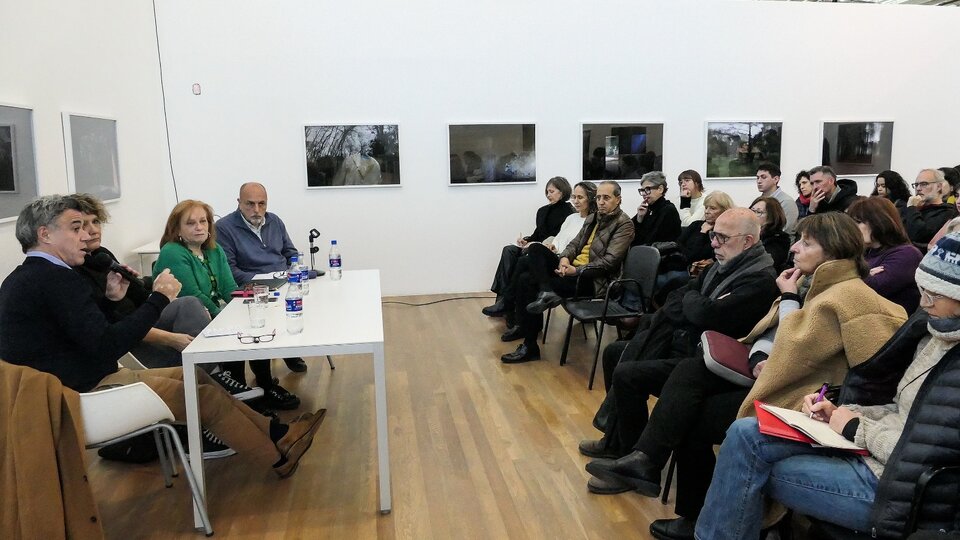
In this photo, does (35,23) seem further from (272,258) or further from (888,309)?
(888,309)

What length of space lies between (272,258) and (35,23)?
6.79 ft

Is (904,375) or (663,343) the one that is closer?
(904,375)

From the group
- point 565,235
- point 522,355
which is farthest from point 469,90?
point 522,355

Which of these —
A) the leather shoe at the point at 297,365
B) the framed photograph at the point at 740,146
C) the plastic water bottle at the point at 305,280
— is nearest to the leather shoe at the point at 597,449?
the plastic water bottle at the point at 305,280

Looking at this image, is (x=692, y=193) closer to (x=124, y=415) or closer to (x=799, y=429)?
(x=799, y=429)

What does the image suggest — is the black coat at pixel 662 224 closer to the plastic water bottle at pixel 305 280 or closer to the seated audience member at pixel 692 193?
the seated audience member at pixel 692 193

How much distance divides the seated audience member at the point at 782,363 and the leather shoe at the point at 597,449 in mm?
308

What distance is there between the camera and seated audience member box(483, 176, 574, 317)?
6449 millimetres

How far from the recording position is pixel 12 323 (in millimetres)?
2504

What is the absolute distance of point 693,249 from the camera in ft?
17.4

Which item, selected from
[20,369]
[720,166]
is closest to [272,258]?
[20,369]

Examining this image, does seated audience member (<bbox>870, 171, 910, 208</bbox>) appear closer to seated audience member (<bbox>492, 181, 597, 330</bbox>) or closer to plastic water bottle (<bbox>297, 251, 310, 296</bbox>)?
seated audience member (<bbox>492, 181, 597, 330</bbox>)

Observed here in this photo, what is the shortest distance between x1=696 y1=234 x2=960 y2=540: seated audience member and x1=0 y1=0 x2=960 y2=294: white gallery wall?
5553 mm

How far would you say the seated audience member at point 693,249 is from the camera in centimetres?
493
